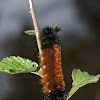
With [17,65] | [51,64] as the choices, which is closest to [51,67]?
[51,64]

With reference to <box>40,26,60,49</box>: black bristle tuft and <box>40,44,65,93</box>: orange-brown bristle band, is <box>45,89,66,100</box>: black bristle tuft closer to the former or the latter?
<box>40,44,65,93</box>: orange-brown bristle band

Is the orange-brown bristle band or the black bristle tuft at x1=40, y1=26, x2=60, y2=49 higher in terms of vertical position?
the black bristle tuft at x1=40, y1=26, x2=60, y2=49

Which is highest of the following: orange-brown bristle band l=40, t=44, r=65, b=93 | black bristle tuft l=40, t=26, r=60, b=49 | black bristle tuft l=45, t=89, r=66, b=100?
black bristle tuft l=40, t=26, r=60, b=49

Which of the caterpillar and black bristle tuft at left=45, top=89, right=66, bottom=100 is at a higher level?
the caterpillar

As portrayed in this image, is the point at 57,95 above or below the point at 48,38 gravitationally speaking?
below

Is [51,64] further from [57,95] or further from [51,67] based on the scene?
[57,95]

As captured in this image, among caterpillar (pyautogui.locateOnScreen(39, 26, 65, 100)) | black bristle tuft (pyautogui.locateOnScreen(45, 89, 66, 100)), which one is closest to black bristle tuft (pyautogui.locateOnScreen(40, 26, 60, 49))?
caterpillar (pyautogui.locateOnScreen(39, 26, 65, 100))

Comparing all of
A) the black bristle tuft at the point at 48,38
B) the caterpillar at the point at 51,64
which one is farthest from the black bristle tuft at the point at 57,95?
the black bristle tuft at the point at 48,38

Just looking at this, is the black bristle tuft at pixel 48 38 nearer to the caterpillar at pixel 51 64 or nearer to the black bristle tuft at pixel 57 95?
the caterpillar at pixel 51 64

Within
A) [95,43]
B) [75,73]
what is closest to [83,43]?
[95,43]
